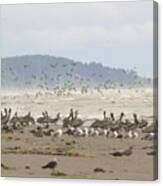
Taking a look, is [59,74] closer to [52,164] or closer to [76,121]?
[76,121]

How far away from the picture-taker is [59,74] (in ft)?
7.70

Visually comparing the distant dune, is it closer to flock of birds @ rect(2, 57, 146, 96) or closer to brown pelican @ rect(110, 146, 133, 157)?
flock of birds @ rect(2, 57, 146, 96)

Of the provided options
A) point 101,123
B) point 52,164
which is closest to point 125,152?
point 101,123

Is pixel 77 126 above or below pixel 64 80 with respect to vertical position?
below

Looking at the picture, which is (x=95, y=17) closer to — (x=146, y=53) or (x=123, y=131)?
(x=146, y=53)

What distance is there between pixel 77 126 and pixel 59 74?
180mm

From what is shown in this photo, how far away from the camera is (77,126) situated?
233 centimetres

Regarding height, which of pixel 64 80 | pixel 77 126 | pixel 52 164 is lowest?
pixel 52 164

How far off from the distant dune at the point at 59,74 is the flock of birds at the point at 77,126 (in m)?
0.09

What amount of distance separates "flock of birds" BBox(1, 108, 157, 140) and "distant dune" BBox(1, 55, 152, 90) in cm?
9

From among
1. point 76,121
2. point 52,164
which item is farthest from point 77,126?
point 52,164

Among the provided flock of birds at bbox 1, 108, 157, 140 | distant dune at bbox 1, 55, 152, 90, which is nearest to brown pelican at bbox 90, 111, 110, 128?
flock of birds at bbox 1, 108, 157, 140

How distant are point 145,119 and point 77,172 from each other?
0.28 metres

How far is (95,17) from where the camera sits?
2.32 meters
